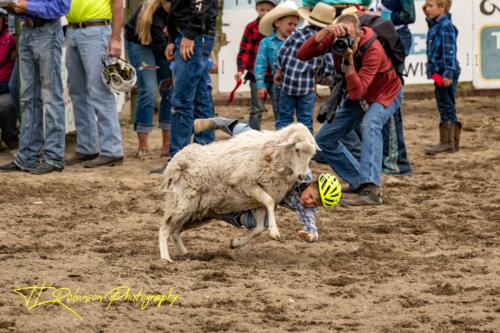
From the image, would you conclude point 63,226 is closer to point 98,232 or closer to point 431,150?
point 98,232

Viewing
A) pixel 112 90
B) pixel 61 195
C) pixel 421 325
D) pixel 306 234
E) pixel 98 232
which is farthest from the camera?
pixel 112 90

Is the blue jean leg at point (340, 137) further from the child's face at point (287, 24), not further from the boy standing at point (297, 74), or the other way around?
the child's face at point (287, 24)

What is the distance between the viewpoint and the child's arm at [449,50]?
37.2 feet

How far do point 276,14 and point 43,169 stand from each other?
2720mm

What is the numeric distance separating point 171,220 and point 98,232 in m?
1.19

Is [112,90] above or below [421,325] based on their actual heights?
above

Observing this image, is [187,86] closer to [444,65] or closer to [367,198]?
[367,198]

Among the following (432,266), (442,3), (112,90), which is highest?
(442,3)

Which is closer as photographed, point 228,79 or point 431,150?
point 431,150

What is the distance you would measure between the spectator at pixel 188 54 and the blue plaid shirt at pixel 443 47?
8.75 ft

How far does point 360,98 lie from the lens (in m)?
9.16

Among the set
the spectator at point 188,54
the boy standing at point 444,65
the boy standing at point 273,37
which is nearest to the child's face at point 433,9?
the boy standing at point 444,65

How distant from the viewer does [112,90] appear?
10.3 metres

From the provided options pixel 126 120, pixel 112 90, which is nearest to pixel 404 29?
pixel 112 90
